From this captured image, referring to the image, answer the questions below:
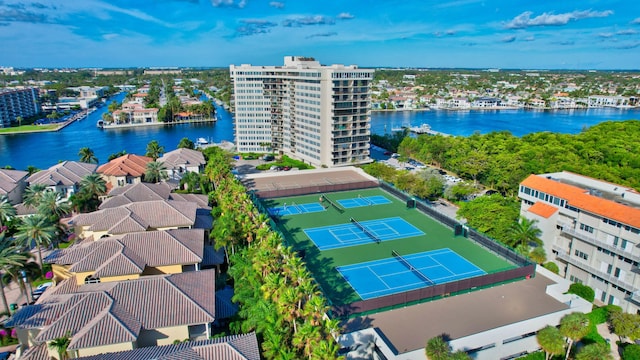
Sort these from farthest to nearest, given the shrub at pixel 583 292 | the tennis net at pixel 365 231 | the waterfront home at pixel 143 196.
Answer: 1. the waterfront home at pixel 143 196
2. the tennis net at pixel 365 231
3. the shrub at pixel 583 292

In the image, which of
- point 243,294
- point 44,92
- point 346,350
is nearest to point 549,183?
point 346,350

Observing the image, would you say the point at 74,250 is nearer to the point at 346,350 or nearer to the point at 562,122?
the point at 346,350

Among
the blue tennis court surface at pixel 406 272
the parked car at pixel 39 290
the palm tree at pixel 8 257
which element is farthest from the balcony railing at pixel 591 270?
the parked car at pixel 39 290

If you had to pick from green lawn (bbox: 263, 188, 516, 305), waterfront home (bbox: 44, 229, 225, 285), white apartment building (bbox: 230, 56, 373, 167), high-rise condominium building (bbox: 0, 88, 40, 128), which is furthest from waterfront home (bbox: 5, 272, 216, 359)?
high-rise condominium building (bbox: 0, 88, 40, 128)

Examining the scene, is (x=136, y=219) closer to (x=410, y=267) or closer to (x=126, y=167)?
(x=410, y=267)

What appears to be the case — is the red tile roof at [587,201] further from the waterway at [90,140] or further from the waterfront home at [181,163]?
the waterway at [90,140]

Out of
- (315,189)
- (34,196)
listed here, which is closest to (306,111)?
(315,189)
